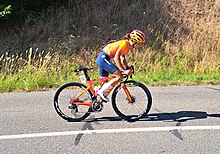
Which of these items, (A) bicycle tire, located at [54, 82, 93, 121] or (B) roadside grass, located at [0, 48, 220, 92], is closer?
(A) bicycle tire, located at [54, 82, 93, 121]

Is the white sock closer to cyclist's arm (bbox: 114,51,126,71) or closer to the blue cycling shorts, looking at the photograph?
the blue cycling shorts

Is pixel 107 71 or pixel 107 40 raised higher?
pixel 107 71

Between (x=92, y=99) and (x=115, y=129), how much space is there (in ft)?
2.70

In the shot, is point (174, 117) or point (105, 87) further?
point (174, 117)

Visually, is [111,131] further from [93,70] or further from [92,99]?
[93,70]

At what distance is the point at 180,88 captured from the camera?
8.89 metres

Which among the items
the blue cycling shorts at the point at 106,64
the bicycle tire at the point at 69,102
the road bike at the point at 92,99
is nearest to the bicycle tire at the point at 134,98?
the road bike at the point at 92,99

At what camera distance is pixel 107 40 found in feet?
45.9

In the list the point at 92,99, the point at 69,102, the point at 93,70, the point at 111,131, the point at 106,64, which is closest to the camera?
the point at 111,131

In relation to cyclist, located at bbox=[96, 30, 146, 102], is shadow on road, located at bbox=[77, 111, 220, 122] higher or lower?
lower

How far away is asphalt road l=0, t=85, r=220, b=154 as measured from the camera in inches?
211

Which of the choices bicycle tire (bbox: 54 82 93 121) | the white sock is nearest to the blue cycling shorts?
the white sock

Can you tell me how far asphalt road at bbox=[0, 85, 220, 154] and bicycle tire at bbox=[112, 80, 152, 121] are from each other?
0.48ft

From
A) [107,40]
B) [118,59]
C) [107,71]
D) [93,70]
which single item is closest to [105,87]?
[107,71]
